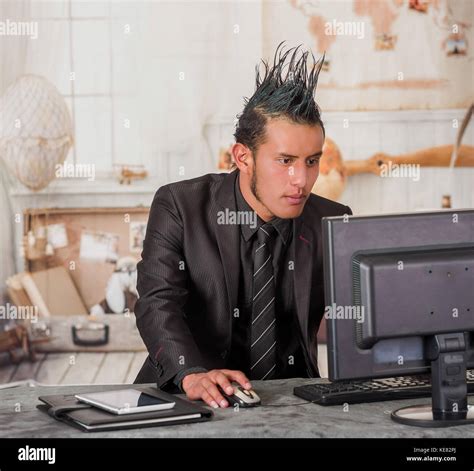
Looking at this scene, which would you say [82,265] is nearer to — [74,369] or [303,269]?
[74,369]

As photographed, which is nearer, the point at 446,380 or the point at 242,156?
the point at 446,380

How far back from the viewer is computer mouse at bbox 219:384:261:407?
204 cm

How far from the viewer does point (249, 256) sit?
8.66 ft

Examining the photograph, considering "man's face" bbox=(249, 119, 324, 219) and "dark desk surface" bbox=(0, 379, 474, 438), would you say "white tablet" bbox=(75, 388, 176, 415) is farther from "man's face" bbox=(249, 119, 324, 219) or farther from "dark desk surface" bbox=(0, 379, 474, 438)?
"man's face" bbox=(249, 119, 324, 219)

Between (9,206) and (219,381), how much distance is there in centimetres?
303

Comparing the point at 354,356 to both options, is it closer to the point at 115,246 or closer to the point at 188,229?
the point at 188,229

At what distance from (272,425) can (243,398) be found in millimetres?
177

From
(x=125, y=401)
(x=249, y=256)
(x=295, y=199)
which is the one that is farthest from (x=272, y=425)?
(x=249, y=256)

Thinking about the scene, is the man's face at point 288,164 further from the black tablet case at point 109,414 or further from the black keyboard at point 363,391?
the black tablet case at point 109,414

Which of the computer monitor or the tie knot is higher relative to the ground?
the tie knot

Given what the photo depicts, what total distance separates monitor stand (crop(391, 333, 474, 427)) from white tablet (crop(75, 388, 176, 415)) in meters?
0.51

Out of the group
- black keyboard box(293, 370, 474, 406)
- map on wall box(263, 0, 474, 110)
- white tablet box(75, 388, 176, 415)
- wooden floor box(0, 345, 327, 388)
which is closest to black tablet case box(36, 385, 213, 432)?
white tablet box(75, 388, 176, 415)
